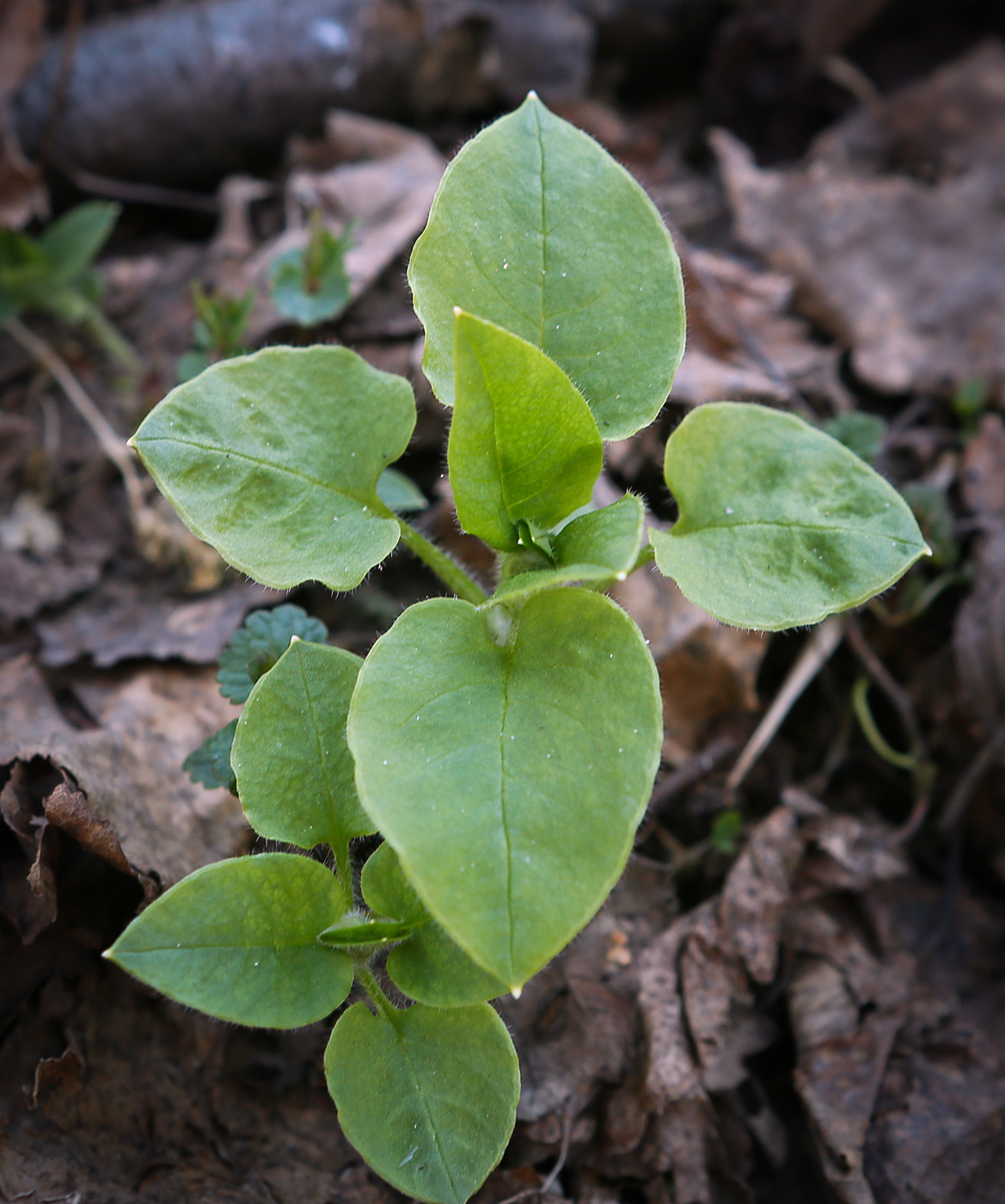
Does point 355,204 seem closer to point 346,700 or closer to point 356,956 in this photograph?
point 346,700

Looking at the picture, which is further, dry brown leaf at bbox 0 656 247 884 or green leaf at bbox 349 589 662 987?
dry brown leaf at bbox 0 656 247 884

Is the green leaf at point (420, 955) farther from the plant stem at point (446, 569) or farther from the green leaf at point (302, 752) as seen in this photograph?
the plant stem at point (446, 569)

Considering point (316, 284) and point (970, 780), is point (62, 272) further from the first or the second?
point (970, 780)

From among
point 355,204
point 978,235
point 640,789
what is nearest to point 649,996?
point 640,789

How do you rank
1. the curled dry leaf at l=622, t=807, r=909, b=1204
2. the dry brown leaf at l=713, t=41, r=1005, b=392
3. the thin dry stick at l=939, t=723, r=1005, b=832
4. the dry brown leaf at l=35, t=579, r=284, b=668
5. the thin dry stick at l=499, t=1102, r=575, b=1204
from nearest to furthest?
1. the thin dry stick at l=499, t=1102, r=575, b=1204
2. the curled dry leaf at l=622, t=807, r=909, b=1204
3. the dry brown leaf at l=35, t=579, r=284, b=668
4. the thin dry stick at l=939, t=723, r=1005, b=832
5. the dry brown leaf at l=713, t=41, r=1005, b=392

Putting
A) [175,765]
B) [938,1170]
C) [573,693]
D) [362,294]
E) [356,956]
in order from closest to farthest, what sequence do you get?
[573,693], [356,956], [938,1170], [175,765], [362,294]

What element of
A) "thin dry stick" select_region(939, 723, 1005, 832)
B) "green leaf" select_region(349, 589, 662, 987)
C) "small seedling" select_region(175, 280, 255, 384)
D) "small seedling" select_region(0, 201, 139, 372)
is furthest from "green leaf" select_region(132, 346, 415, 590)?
"thin dry stick" select_region(939, 723, 1005, 832)

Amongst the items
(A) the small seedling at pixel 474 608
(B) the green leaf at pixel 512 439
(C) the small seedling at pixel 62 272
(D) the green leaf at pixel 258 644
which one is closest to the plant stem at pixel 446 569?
(A) the small seedling at pixel 474 608

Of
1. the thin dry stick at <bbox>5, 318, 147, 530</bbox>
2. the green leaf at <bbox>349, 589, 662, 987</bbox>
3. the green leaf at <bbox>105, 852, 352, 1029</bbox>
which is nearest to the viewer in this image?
the green leaf at <bbox>349, 589, 662, 987</bbox>

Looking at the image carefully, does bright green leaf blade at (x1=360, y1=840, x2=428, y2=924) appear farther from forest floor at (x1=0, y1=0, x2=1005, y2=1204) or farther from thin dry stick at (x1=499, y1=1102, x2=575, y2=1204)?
thin dry stick at (x1=499, y1=1102, x2=575, y2=1204)
